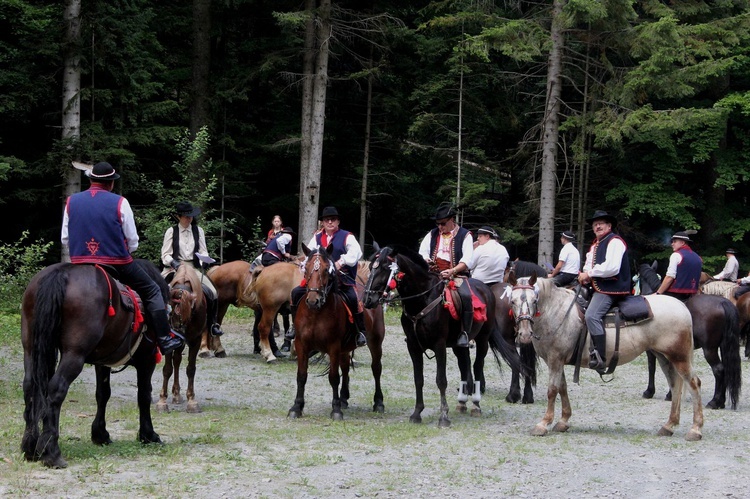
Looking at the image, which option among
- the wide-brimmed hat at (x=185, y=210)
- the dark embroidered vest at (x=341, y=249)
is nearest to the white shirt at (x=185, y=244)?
the wide-brimmed hat at (x=185, y=210)

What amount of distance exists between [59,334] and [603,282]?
6.37 m

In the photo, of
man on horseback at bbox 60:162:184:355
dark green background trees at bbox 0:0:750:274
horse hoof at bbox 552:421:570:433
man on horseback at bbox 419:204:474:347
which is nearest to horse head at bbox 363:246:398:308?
man on horseback at bbox 419:204:474:347

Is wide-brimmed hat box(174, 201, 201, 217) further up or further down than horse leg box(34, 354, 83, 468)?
further up

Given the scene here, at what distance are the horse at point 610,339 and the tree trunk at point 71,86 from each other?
51.9 ft

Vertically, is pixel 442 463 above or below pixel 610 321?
below

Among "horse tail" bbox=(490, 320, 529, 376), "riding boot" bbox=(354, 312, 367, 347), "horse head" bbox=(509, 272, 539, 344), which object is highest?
"horse head" bbox=(509, 272, 539, 344)

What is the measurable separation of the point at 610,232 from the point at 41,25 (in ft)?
57.5

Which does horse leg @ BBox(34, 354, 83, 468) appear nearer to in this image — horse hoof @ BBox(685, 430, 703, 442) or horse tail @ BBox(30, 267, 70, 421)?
horse tail @ BBox(30, 267, 70, 421)

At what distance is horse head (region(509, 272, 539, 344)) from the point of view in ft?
33.1

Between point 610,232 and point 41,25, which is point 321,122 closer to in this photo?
point 41,25

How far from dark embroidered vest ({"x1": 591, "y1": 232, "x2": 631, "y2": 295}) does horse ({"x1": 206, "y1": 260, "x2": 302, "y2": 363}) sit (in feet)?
23.7

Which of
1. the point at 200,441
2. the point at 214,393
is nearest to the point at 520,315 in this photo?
the point at 200,441

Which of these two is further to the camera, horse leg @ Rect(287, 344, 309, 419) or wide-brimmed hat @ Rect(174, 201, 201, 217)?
wide-brimmed hat @ Rect(174, 201, 201, 217)

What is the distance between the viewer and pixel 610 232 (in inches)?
428
